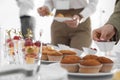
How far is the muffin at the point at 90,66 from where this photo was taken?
1.04 metres

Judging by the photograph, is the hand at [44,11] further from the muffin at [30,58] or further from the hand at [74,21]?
the muffin at [30,58]

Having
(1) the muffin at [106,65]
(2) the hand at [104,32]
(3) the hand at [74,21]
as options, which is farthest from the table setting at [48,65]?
(3) the hand at [74,21]

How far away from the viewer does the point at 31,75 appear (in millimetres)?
612

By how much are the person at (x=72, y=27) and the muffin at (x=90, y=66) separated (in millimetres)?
1353

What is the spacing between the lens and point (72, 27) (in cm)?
246

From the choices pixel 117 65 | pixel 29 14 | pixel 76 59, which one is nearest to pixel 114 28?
pixel 117 65

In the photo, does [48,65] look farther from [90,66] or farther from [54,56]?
[54,56]

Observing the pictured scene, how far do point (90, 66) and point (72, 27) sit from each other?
143 cm

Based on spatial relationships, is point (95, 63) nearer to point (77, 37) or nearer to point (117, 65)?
point (117, 65)

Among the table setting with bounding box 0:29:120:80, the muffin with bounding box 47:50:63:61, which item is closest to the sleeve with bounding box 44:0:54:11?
the table setting with bounding box 0:29:120:80

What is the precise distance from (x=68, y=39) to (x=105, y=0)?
3.27m

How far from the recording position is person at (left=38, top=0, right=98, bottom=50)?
2457 mm

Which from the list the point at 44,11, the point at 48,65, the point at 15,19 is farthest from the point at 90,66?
the point at 15,19

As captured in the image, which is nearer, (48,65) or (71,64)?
(48,65)
